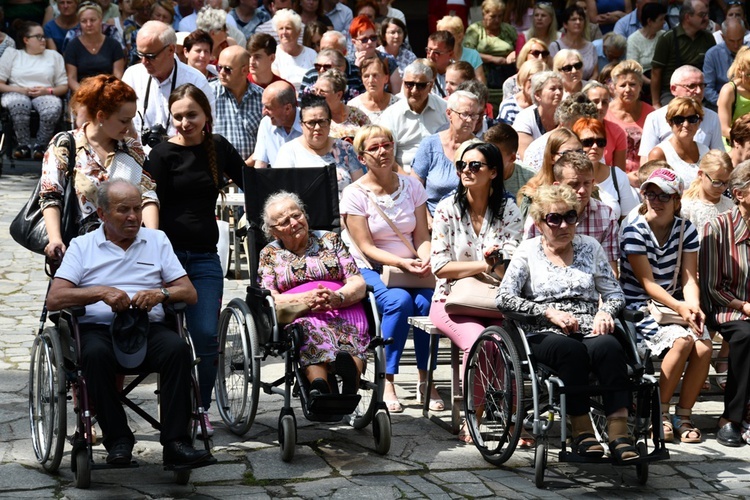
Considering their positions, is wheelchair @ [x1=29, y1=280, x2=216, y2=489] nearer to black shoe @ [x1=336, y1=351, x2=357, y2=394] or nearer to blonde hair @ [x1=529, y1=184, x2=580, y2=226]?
black shoe @ [x1=336, y1=351, x2=357, y2=394]

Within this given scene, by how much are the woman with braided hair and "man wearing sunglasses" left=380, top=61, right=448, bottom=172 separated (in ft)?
8.74

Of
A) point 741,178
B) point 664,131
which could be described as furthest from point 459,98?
point 664,131

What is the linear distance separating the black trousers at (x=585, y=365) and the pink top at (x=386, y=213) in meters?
1.57

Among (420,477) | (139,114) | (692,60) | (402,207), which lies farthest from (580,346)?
(692,60)

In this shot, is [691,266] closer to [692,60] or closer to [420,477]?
[420,477]

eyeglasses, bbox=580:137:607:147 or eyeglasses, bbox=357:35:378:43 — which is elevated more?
eyeglasses, bbox=357:35:378:43

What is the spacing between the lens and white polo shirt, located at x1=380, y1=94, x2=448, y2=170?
8.78 meters

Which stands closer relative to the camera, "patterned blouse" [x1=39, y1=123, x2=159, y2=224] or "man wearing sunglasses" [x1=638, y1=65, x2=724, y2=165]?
"patterned blouse" [x1=39, y1=123, x2=159, y2=224]

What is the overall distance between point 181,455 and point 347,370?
0.97m

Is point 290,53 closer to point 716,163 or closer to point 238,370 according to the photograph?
point 716,163

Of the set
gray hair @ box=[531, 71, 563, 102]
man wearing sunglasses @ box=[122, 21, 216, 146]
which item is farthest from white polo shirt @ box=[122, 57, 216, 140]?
gray hair @ box=[531, 71, 563, 102]

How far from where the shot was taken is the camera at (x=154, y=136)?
7160 mm

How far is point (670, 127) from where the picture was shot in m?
8.88

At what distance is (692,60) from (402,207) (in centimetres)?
600
